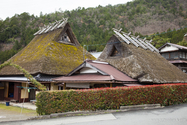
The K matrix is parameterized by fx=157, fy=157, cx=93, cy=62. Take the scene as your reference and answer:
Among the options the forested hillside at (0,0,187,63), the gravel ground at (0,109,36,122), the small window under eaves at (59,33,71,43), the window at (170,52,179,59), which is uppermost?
the forested hillside at (0,0,187,63)

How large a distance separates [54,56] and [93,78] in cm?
811

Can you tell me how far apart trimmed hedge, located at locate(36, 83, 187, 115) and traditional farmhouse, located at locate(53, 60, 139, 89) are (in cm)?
131

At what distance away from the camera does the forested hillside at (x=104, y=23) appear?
201 ft

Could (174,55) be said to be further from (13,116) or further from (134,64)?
(13,116)

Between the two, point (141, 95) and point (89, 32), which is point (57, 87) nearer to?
point (141, 95)

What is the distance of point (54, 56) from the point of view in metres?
17.4

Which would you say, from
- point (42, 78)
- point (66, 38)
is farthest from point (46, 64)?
point (66, 38)

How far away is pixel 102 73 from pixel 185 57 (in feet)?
81.3

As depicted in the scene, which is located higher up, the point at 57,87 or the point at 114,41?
the point at 114,41

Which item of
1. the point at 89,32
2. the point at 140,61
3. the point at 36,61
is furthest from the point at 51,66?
the point at 89,32

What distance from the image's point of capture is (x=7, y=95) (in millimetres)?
18906

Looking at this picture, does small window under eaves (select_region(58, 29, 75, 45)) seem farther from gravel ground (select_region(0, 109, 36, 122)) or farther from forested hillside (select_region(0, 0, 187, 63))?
forested hillside (select_region(0, 0, 187, 63))

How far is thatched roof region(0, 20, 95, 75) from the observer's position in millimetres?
15477

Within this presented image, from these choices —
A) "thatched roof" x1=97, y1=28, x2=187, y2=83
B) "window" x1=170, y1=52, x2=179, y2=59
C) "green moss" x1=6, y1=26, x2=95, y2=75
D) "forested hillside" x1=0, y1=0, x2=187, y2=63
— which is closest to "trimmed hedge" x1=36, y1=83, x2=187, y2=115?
"thatched roof" x1=97, y1=28, x2=187, y2=83
